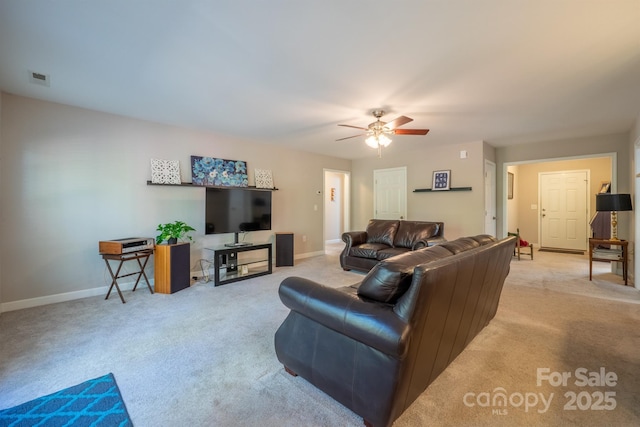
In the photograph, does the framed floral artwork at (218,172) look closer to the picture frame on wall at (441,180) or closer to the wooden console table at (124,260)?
the wooden console table at (124,260)

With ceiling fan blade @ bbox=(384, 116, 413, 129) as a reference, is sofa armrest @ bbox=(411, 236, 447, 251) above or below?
below

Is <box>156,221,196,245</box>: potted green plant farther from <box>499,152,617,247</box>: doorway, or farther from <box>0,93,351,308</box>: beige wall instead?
<box>499,152,617,247</box>: doorway

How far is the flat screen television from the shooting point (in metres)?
4.14

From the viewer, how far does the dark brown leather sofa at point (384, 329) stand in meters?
1.22

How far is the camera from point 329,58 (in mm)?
2240

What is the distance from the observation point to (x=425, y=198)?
584 cm

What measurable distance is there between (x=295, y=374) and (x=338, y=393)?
443 millimetres

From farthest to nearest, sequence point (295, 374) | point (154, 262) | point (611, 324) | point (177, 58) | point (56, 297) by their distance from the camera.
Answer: point (154, 262), point (56, 297), point (611, 324), point (177, 58), point (295, 374)

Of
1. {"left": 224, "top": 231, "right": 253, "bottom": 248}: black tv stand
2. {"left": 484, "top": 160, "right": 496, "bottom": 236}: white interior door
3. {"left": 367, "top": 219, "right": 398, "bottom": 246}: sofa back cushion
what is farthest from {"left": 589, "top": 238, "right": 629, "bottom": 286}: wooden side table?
{"left": 224, "top": 231, "right": 253, "bottom": 248}: black tv stand

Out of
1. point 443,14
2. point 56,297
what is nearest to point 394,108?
point 443,14

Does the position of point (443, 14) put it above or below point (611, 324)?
above

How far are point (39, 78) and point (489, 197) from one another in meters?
6.94

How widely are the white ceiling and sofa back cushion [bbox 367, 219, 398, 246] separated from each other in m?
1.97

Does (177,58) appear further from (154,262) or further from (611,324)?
(611,324)
